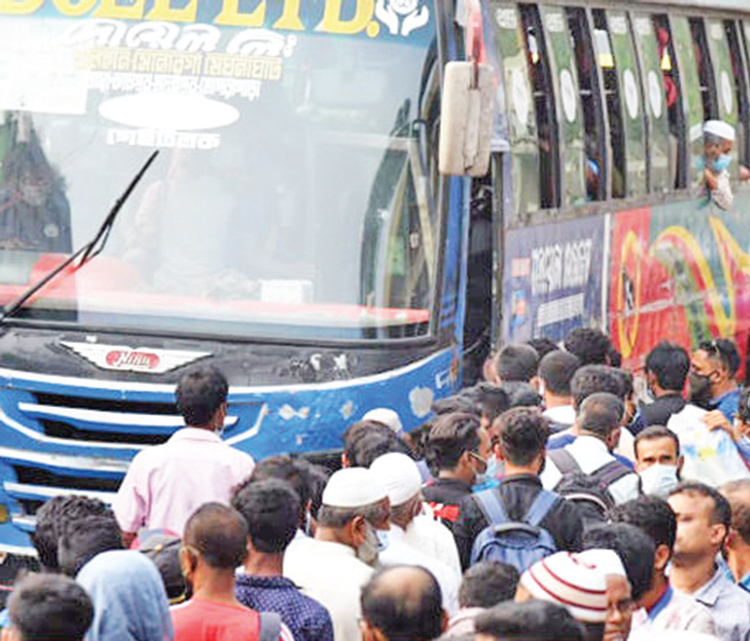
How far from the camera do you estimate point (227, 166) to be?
40.7 feet

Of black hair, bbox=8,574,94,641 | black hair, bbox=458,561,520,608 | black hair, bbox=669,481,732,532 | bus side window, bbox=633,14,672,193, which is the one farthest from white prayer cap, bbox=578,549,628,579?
bus side window, bbox=633,14,672,193

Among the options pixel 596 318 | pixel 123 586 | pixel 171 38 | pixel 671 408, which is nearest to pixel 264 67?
pixel 171 38

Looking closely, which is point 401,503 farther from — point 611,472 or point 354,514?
point 611,472

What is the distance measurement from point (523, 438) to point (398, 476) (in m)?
0.57

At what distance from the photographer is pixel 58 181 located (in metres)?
12.4

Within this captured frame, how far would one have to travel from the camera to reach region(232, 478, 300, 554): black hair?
7531mm

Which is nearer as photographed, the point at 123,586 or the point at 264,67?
the point at 123,586

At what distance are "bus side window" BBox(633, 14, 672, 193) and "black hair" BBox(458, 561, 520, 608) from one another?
10.1 meters

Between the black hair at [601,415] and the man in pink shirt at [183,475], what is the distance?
134 cm

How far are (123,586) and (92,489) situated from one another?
5460 mm

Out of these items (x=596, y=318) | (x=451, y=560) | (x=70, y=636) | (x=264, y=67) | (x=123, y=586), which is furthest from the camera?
(x=596, y=318)

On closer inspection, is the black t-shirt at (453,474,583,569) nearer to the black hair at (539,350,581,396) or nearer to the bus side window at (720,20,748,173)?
the black hair at (539,350,581,396)

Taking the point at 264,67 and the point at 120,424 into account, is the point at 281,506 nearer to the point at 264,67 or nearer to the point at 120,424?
the point at 120,424

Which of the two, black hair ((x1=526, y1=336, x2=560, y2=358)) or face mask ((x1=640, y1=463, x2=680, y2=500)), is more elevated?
black hair ((x1=526, y1=336, x2=560, y2=358))
